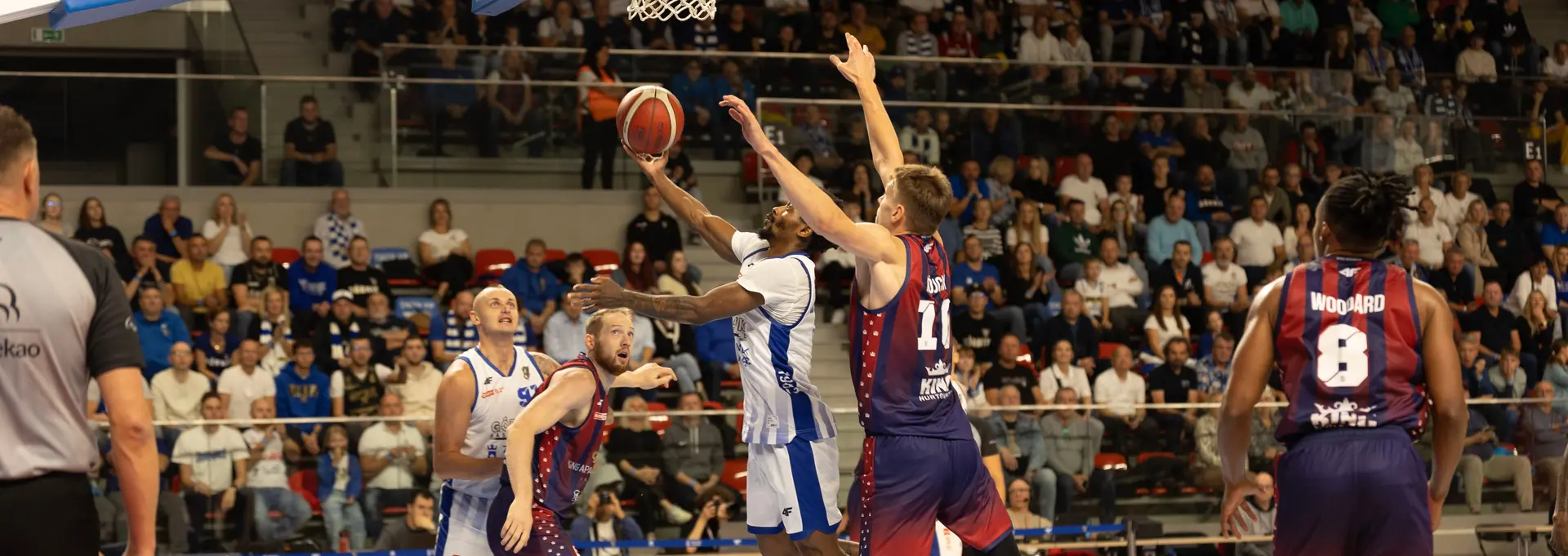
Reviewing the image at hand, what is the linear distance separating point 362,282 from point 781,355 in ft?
26.1

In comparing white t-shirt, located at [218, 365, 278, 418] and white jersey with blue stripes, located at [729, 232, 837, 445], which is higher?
white jersey with blue stripes, located at [729, 232, 837, 445]

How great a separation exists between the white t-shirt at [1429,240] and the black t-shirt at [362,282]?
1053 cm

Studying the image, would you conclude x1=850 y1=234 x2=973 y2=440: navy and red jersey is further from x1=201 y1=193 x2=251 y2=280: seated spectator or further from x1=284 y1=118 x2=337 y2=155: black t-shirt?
x1=284 y1=118 x2=337 y2=155: black t-shirt

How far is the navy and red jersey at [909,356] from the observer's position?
593 cm

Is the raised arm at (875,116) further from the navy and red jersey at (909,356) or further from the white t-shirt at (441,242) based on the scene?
the white t-shirt at (441,242)

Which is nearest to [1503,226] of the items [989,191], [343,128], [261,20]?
[989,191]

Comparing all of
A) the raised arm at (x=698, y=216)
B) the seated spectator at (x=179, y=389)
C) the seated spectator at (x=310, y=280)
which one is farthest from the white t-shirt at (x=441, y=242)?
the raised arm at (x=698, y=216)

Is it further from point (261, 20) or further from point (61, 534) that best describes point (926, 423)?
point (261, 20)

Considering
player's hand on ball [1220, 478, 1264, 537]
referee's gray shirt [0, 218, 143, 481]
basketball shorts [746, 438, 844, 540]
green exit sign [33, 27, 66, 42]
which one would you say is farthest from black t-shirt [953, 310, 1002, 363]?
green exit sign [33, 27, 66, 42]

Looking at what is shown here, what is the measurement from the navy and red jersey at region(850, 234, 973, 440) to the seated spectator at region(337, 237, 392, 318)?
8.57 meters

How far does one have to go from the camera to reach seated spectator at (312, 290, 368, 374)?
12.8 meters

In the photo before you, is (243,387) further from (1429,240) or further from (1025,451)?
(1429,240)

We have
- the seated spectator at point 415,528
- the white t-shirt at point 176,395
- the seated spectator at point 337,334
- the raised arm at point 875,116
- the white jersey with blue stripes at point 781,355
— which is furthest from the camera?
the seated spectator at point 337,334

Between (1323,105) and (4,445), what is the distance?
1524 centimetres
